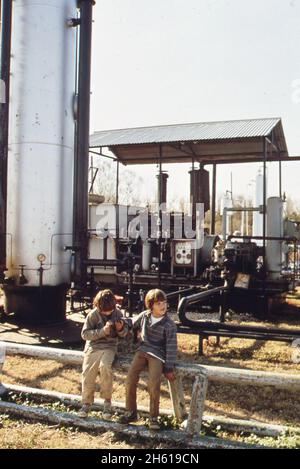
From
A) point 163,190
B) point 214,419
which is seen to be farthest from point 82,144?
point 163,190

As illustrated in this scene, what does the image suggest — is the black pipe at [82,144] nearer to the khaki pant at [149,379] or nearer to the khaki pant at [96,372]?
the khaki pant at [96,372]

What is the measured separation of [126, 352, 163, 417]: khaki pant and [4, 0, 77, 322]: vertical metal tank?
4139 mm

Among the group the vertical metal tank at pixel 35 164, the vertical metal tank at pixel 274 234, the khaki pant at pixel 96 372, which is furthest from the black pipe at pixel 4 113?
the vertical metal tank at pixel 274 234

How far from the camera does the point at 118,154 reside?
14.8m

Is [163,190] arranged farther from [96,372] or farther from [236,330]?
[96,372]

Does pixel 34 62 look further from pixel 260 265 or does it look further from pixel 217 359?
pixel 260 265

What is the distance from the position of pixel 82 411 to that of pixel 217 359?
3.07 metres

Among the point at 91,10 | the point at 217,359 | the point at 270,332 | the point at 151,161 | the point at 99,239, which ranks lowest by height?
the point at 217,359

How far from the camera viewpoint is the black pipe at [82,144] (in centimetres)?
853

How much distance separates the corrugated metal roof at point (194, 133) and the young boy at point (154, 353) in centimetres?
700

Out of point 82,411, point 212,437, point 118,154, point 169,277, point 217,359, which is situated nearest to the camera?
point 212,437

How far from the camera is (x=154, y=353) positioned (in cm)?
416
